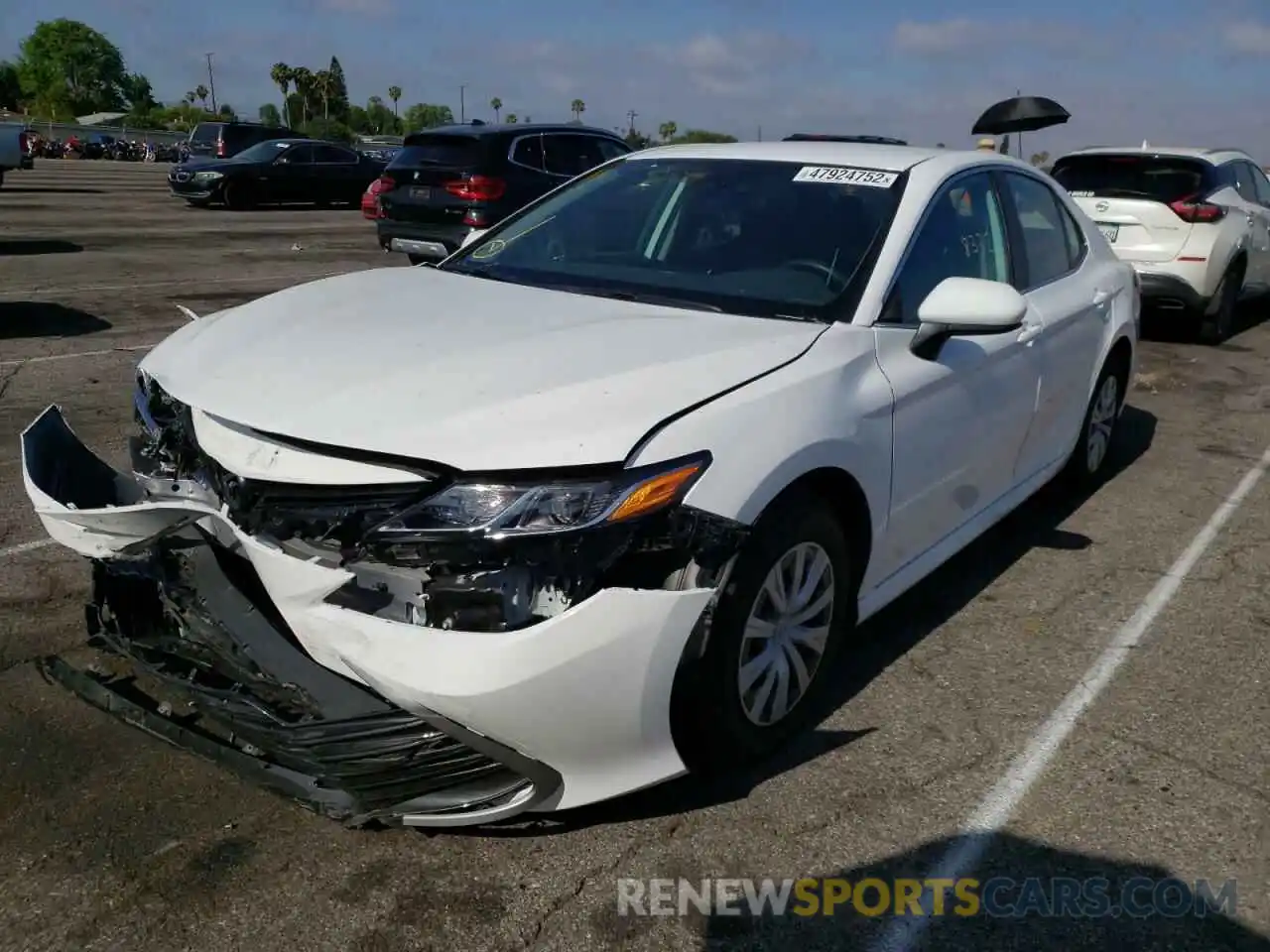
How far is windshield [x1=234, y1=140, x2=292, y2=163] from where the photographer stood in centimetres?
2275

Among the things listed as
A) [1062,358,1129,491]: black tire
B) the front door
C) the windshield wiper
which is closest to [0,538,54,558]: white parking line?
the windshield wiper

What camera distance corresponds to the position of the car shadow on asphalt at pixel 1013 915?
249 centimetres

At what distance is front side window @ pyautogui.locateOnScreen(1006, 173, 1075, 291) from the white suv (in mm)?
5290

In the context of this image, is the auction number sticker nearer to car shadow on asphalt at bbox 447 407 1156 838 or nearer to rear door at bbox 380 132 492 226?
car shadow on asphalt at bbox 447 407 1156 838

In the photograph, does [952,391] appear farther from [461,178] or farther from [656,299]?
[461,178]

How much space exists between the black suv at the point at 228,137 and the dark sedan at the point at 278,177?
11.6 ft

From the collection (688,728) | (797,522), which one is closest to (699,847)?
(688,728)

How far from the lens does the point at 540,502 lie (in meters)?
2.42

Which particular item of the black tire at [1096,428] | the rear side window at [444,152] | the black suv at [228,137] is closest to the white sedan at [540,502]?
the black tire at [1096,428]

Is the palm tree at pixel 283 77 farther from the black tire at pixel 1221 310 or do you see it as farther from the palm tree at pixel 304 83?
the black tire at pixel 1221 310

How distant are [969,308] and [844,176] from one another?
825mm

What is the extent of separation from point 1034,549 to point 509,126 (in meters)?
9.61

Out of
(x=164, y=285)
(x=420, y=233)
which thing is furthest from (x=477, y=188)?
(x=164, y=285)

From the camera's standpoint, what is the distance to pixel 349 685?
2529 millimetres
